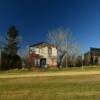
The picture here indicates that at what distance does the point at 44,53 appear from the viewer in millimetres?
69625

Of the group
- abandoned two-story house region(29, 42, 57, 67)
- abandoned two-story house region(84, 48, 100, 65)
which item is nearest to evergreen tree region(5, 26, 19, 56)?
abandoned two-story house region(29, 42, 57, 67)

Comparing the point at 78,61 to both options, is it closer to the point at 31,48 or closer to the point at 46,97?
the point at 31,48

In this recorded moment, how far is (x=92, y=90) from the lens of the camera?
663 inches

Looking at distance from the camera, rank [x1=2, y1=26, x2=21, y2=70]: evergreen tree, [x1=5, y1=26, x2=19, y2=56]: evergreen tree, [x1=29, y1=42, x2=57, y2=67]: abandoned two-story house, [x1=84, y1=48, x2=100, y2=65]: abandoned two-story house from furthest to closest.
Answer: [x1=84, y1=48, x2=100, y2=65]: abandoned two-story house → [x1=5, y1=26, x2=19, y2=56]: evergreen tree → [x1=29, y1=42, x2=57, y2=67]: abandoned two-story house → [x1=2, y1=26, x2=21, y2=70]: evergreen tree

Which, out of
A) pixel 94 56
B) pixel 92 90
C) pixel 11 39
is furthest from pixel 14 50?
pixel 92 90

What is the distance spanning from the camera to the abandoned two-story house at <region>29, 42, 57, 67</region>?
68.2 metres

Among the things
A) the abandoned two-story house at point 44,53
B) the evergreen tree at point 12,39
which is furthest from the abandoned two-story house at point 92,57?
the evergreen tree at point 12,39

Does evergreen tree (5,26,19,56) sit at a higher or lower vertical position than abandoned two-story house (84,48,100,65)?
higher

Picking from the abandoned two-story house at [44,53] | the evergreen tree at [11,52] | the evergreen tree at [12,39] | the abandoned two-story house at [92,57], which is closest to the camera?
the evergreen tree at [11,52]

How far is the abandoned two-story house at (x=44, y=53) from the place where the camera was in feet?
224

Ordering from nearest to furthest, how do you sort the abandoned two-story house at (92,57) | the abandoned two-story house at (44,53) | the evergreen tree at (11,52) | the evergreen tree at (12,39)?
1. the evergreen tree at (11,52)
2. the abandoned two-story house at (44,53)
3. the evergreen tree at (12,39)
4. the abandoned two-story house at (92,57)

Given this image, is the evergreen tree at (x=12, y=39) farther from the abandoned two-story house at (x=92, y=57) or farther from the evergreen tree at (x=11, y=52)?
the abandoned two-story house at (x=92, y=57)

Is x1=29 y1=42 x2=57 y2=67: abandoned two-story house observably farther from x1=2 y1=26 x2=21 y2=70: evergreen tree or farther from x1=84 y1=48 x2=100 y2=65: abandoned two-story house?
x1=84 y1=48 x2=100 y2=65: abandoned two-story house

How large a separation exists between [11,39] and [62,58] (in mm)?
14608
